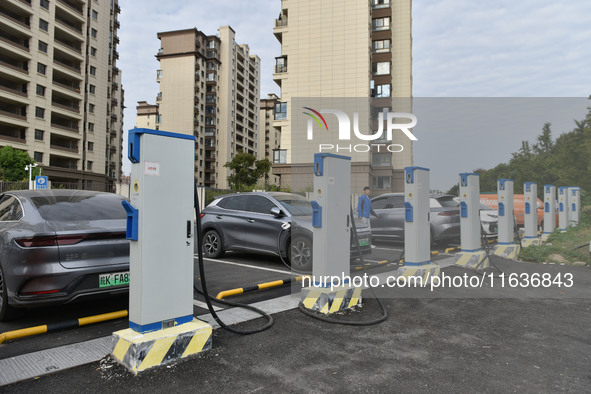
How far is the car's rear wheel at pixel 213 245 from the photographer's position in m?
8.62

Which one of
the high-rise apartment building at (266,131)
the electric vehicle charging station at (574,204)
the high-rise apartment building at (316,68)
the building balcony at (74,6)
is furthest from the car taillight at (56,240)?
the high-rise apartment building at (266,131)

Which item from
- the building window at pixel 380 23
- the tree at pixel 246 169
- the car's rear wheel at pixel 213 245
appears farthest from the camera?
the tree at pixel 246 169

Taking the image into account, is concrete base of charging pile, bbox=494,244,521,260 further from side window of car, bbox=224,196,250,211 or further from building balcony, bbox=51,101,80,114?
building balcony, bbox=51,101,80,114

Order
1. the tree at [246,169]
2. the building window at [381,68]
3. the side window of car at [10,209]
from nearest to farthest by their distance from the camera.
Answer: the side window of car at [10,209] → the building window at [381,68] → the tree at [246,169]

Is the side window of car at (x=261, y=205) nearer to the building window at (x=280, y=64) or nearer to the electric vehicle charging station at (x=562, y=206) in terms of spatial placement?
the electric vehicle charging station at (x=562, y=206)

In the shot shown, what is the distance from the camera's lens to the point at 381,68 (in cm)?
3709

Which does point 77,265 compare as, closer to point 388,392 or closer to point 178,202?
point 178,202

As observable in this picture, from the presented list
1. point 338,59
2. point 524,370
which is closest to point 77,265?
point 524,370

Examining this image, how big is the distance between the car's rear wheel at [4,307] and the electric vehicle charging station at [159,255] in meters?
1.65

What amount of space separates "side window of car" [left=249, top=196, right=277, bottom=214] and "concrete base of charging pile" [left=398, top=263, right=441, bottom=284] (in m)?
2.85

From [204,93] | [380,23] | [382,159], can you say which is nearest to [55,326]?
[382,159]

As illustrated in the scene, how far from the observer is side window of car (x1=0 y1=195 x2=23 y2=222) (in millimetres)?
4289

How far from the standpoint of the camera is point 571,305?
5.07 m

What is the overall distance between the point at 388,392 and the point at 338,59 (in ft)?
109
